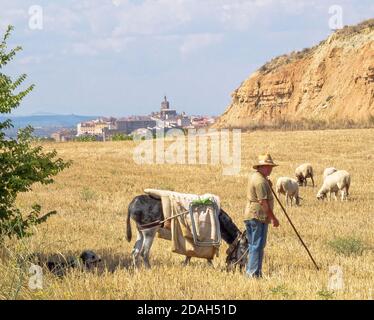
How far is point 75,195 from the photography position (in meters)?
22.5

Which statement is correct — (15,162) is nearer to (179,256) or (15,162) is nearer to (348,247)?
(179,256)

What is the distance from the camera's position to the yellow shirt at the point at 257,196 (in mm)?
9727

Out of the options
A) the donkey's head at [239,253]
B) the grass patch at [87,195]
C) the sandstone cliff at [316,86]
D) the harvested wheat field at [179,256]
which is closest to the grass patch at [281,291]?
the harvested wheat field at [179,256]

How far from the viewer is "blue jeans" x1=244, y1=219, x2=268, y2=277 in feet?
32.0

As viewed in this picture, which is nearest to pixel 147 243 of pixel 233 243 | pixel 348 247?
pixel 233 243

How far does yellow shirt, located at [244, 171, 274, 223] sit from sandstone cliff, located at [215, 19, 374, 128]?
5755 cm

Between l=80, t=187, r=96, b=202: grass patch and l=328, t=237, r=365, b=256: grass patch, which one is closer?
l=328, t=237, r=365, b=256: grass patch

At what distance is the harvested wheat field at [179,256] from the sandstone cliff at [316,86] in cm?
3316

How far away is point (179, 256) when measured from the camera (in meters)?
11.9

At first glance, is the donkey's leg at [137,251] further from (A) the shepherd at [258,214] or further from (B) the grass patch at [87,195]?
(B) the grass patch at [87,195]

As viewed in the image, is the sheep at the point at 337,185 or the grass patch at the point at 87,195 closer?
the grass patch at the point at 87,195

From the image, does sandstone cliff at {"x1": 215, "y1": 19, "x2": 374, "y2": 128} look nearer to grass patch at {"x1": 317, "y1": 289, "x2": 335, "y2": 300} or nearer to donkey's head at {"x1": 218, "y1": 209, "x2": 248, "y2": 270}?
donkey's head at {"x1": 218, "y1": 209, "x2": 248, "y2": 270}

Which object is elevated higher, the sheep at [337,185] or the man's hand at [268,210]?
the man's hand at [268,210]

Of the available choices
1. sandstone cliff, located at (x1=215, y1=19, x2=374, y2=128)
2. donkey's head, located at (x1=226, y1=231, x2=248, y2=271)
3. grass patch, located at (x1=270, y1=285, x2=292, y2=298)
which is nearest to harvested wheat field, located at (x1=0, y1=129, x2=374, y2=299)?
grass patch, located at (x1=270, y1=285, x2=292, y2=298)
